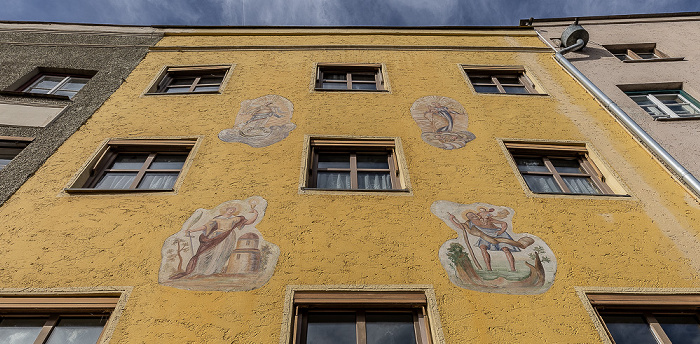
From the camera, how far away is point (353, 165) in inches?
254

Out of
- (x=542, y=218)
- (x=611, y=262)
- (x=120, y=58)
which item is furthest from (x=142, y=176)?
(x=611, y=262)

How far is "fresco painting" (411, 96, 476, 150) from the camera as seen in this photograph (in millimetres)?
6688

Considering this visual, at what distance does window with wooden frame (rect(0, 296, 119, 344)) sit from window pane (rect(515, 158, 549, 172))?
224 inches

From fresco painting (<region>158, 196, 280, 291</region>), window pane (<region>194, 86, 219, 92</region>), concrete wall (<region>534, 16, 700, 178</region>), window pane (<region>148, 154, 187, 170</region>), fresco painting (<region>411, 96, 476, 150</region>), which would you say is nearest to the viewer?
fresco painting (<region>158, 196, 280, 291</region>)

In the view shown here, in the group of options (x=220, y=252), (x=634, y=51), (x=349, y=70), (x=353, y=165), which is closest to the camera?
(x=220, y=252)

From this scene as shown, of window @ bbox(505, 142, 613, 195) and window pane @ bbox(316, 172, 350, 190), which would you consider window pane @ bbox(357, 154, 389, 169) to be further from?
window @ bbox(505, 142, 613, 195)

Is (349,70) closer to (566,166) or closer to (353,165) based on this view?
(353,165)

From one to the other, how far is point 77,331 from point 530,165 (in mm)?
6231

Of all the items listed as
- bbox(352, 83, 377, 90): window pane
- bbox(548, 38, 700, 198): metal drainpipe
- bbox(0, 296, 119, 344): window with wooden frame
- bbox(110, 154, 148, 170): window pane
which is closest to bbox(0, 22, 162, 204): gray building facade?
bbox(110, 154, 148, 170): window pane

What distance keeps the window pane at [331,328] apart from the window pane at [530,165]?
3.78 metres

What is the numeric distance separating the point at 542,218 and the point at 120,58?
28.9 ft

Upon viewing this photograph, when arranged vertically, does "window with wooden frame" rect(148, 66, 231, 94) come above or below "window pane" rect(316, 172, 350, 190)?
above

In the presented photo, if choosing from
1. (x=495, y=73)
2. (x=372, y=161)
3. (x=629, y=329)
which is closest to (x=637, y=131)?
(x=495, y=73)

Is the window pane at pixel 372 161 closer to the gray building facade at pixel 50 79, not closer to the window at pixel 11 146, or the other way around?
the gray building facade at pixel 50 79
